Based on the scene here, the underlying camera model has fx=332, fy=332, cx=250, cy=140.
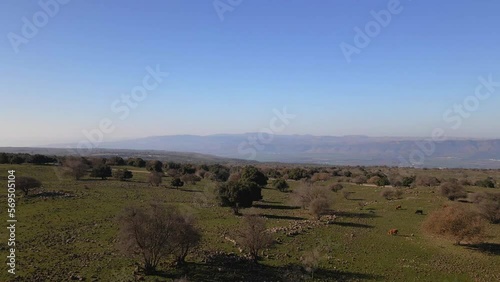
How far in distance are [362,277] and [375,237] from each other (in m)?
13.4

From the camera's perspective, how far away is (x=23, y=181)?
49.4 metres

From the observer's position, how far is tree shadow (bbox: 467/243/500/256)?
3147 centimetres

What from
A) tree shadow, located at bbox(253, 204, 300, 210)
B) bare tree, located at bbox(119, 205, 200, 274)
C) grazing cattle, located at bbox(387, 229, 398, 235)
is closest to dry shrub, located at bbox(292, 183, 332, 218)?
tree shadow, located at bbox(253, 204, 300, 210)

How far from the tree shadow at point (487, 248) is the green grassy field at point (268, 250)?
349 millimetres

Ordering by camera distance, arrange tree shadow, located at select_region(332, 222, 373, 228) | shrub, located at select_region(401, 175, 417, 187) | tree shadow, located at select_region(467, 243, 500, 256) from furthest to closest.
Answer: shrub, located at select_region(401, 175, 417, 187) < tree shadow, located at select_region(332, 222, 373, 228) < tree shadow, located at select_region(467, 243, 500, 256)

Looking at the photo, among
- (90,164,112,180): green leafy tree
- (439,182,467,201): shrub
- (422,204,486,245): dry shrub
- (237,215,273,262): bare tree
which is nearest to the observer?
(237,215,273,262): bare tree

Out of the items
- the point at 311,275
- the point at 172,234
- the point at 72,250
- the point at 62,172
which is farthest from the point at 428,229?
the point at 62,172

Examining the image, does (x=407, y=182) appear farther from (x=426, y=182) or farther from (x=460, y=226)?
(x=460, y=226)

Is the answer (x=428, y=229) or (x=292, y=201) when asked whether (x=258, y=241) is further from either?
(x=292, y=201)

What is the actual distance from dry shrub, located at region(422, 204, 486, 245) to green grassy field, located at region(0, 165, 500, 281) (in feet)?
3.70

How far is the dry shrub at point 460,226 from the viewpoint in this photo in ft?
107

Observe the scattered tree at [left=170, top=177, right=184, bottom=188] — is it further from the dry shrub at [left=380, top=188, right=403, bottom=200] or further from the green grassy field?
the dry shrub at [left=380, top=188, right=403, bottom=200]

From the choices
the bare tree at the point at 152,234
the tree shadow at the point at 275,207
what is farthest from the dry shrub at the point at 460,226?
the bare tree at the point at 152,234

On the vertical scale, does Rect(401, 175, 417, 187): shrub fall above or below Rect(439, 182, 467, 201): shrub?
below
